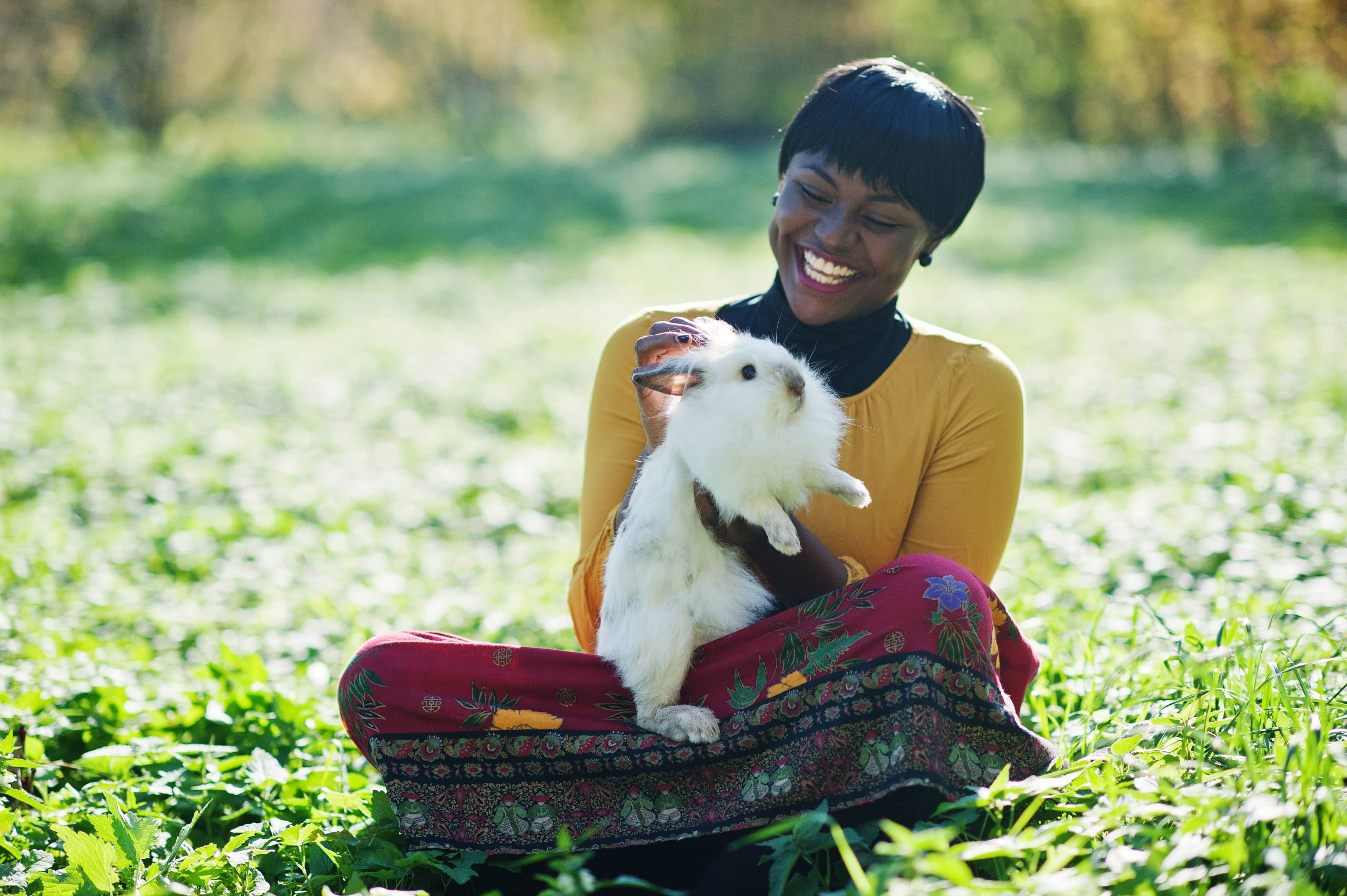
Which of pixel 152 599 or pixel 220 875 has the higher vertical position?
pixel 220 875

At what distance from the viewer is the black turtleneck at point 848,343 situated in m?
2.79

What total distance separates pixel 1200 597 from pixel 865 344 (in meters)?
2.04

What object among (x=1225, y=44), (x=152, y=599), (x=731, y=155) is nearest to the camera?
(x=152, y=599)

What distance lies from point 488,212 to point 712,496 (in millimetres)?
14683

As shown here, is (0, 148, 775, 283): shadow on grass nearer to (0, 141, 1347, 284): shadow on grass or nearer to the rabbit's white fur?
(0, 141, 1347, 284): shadow on grass

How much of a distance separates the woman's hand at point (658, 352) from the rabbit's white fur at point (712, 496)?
4 cm

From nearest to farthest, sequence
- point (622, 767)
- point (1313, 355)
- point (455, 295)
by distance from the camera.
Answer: point (622, 767)
point (1313, 355)
point (455, 295)

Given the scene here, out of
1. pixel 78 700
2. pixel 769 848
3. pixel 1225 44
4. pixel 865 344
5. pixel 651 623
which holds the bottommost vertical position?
pixel 78 700

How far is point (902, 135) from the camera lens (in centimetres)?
261

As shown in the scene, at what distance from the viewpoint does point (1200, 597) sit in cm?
391

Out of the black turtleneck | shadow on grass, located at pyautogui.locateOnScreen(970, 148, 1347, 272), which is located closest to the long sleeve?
the black turtleneck

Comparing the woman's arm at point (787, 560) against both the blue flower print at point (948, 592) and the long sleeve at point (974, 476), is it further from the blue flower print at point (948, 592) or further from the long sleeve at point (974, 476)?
the long sleeve at point (974, 476)

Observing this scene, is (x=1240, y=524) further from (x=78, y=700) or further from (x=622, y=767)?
(x=78, y=700)

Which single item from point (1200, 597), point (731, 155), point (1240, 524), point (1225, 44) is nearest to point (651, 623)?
point (1200, 597)
